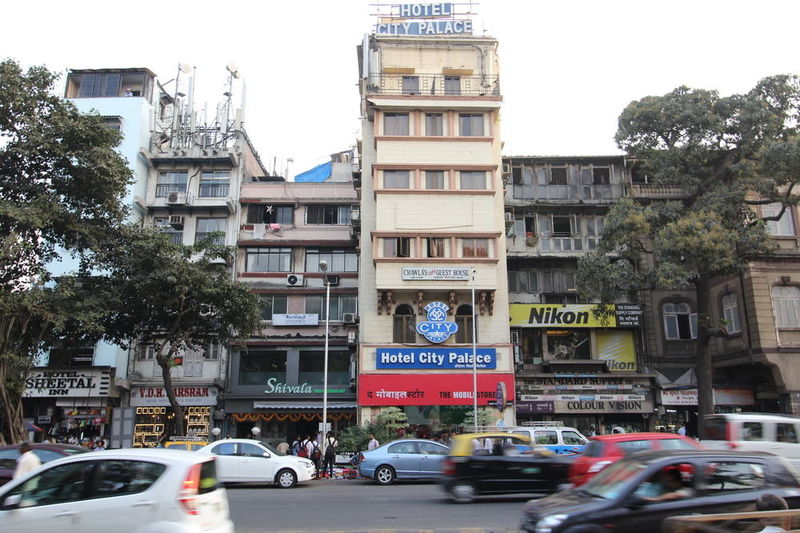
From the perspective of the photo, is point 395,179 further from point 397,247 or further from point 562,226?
point 562,226

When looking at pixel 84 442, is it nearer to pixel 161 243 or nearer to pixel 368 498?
pixel 161 243

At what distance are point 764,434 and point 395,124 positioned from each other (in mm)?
22759

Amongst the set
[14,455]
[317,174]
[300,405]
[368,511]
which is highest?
[317,174]

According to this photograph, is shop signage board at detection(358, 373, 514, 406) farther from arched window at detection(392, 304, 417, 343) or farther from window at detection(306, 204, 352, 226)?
window at detection(306, 204, 352, 226)

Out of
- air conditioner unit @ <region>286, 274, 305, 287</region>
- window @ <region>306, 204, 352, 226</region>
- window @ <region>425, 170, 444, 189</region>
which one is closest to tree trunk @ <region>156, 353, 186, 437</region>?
air conditioner unit @ <region>286, 274, 305, 287</region>

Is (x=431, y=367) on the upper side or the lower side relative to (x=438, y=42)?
lower

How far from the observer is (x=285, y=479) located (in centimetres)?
1881

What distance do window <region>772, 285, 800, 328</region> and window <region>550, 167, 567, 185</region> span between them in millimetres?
11284

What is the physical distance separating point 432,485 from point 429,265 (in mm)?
13220

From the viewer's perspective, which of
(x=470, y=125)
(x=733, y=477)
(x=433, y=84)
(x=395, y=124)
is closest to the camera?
(x=733, y=477)

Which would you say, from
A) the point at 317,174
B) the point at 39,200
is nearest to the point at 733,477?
the point at 39,200

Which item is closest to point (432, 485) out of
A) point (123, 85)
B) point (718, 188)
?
point (718, 188)

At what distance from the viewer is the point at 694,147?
2708cm

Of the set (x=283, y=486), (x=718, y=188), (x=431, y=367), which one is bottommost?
(x=283, y=486)
